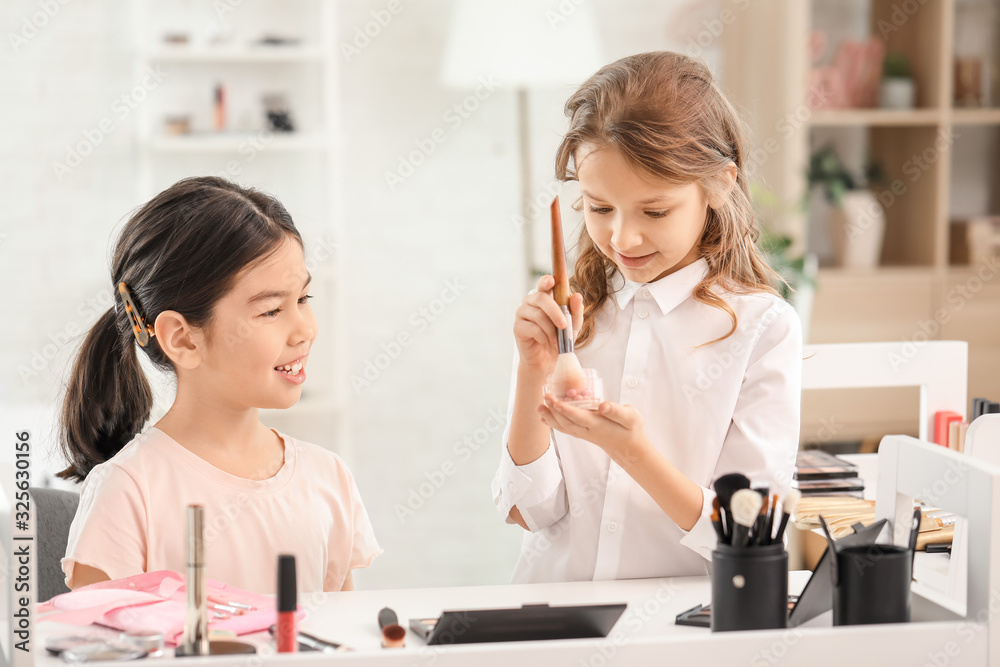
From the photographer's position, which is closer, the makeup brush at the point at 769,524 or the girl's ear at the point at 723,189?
the makeup brush at the point at 769,524

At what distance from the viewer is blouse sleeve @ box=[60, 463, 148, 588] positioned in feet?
3.84

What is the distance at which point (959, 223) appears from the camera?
133 inches

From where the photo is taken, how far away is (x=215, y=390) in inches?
51.2

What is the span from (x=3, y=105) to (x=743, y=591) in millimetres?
2900

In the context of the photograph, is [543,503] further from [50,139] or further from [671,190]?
[50,139]

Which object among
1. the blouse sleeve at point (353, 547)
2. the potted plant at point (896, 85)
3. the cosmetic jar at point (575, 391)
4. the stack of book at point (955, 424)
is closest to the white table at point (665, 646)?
the cosmetic jar at point (575, 391)

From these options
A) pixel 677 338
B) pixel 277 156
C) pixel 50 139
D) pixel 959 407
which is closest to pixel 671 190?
pixel 677 338

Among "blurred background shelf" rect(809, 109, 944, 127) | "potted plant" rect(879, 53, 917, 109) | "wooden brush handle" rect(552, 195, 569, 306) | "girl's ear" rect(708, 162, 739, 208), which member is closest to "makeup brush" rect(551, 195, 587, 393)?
"wooden brush handle" rect(552, 195, 569, 306)

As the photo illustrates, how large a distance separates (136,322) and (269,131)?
181 centimetres

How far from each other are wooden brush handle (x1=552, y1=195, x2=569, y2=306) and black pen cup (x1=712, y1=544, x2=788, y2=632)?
33cm

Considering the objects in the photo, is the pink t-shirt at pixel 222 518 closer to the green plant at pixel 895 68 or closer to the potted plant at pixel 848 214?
the potted plant at pixel 848 214

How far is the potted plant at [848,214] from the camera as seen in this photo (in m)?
3.18

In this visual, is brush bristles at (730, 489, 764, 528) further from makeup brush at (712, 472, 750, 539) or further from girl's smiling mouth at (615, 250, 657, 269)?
girl's smiling mouth at (615, 250, 657, 269)

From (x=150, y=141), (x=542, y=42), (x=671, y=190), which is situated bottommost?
(x=671, y=190)
